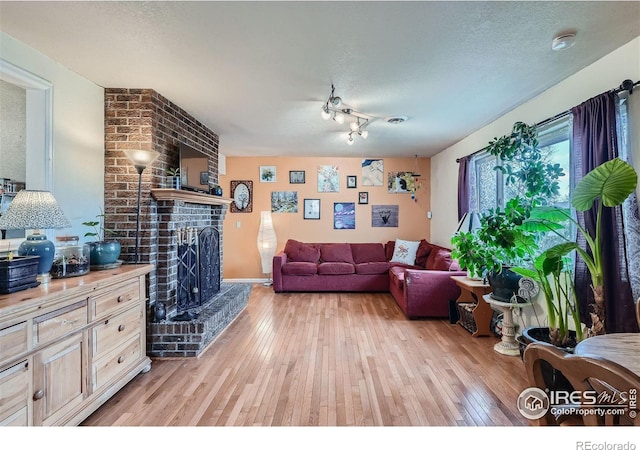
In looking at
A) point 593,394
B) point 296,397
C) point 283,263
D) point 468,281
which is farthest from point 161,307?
point 468,281

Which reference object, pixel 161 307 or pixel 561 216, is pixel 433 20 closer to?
pixel 561 216

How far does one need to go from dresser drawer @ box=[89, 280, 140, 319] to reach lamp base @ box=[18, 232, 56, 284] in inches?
11.5

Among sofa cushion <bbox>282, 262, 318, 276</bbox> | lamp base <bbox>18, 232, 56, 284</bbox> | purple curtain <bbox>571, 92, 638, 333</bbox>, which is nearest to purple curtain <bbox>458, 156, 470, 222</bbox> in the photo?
purple curtain <bbox>571, 92, 638, 333</bbox>

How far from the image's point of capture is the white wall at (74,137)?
2.05 m

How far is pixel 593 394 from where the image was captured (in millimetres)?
704

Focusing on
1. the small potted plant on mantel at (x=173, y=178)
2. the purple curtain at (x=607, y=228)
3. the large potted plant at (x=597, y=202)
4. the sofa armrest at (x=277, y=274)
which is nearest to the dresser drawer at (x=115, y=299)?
the small potted plant on mantel at (x=173, y=178)

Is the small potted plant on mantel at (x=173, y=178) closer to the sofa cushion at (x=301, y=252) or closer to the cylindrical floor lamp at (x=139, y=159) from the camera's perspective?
the cylindrical floor lamp at (x=139, y=159)

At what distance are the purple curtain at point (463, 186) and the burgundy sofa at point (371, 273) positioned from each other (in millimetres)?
687

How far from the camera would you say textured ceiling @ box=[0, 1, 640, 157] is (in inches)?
62.2

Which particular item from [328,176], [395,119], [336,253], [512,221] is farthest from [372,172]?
[512,221]

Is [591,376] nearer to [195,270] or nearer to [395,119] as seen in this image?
[395,119]

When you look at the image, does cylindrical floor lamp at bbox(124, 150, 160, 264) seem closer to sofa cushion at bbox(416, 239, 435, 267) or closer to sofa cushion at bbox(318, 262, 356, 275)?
sofa cushion at bbox(318, 262, 356, 275)

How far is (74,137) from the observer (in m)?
2.29

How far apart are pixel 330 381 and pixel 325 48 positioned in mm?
2400
